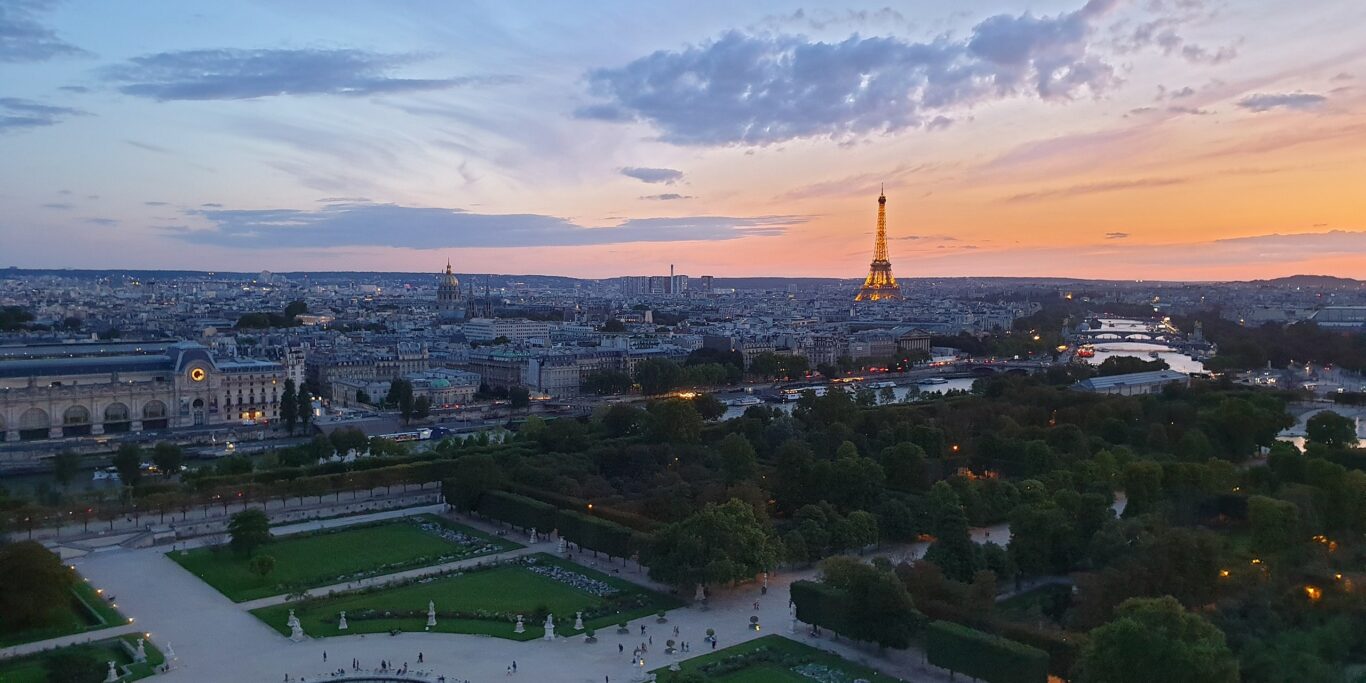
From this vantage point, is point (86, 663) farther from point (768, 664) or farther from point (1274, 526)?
point (1274, 526)

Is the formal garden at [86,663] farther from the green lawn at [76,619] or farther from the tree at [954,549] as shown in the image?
the tree at [954,549]

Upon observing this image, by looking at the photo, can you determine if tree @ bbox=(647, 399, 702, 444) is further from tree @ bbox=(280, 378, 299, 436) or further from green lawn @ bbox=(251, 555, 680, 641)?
tree @ bbox=(280, 378, 299, 436)

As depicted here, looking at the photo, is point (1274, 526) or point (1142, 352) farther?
point (1142, 352)

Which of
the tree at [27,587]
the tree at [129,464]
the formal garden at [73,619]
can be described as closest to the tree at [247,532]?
the formal garden at [73,619]

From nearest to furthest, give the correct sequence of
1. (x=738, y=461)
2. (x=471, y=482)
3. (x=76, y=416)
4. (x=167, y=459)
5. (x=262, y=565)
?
(x=262, y=565), (x=471, y=482), (x=738, y=461), (x=167, y=459), (x=76, y=416)

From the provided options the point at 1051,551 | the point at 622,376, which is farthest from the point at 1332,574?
the point at 622,376

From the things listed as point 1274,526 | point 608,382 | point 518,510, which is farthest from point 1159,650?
point 608,382
